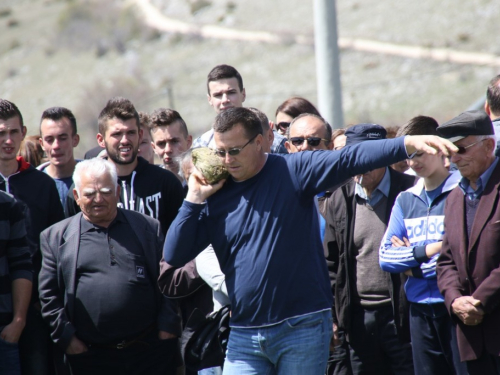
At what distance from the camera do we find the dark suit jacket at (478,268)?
4293 mm

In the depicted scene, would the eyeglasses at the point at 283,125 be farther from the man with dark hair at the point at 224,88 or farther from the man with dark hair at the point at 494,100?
the man with dark hair at the point at 494,100

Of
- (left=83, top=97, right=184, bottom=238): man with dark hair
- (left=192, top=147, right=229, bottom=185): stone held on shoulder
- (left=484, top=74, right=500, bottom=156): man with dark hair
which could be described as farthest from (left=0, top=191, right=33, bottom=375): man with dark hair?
(left=484, top=74, right=500, bottom=156): man with dark hair

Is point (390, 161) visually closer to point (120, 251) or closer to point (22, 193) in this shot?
point (120, 251)

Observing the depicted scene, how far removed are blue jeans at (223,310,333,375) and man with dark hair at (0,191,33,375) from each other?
172 cm

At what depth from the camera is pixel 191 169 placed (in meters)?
4.82

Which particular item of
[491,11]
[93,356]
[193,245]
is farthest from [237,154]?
[491,11]

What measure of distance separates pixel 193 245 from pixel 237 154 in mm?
581

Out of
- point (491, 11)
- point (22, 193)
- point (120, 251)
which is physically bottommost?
point (120, 251)

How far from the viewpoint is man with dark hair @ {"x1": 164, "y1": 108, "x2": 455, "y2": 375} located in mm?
4125

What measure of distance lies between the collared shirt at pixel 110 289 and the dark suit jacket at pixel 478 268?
6.51 feet

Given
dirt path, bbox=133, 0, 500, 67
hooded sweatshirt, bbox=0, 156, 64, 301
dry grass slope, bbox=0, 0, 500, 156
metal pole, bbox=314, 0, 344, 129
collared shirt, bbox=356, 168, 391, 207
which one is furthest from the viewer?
dirt path, bbox=133, 0, 500, 67

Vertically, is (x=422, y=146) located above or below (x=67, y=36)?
below

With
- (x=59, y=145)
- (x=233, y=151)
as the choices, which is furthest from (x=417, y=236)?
(x=59, y=145)

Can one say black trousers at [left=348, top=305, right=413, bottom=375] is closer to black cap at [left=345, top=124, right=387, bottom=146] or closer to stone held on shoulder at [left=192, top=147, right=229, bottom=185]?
black cap at [left=345, top=124, right=387, bottom=146]
